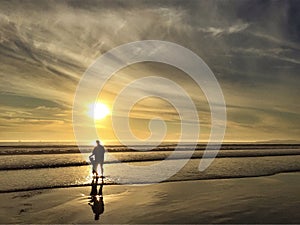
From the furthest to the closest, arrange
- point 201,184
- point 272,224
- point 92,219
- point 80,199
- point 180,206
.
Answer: point 201,184 → point 80,199 → point 180,206 → point 92,219 → point 272,224

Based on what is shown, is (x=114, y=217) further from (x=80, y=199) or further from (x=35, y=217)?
(x=80, y=199)

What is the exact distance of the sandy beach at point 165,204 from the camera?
42.1 feet

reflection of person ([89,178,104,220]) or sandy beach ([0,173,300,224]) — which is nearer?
sandy beach ([0,173,300,224])

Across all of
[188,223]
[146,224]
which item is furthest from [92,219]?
[188,223]

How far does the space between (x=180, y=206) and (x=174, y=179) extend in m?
10.0

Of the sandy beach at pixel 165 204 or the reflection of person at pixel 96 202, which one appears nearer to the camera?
the sandy beach at pixel 165 204

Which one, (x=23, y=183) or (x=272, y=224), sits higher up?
(x=23, y=183)

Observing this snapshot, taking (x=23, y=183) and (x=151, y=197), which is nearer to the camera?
(x=151, y=197)

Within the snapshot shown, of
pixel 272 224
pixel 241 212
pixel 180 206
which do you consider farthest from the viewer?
pixel 180 206

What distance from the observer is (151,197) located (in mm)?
17531

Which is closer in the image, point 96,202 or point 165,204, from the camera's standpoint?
point 165,204

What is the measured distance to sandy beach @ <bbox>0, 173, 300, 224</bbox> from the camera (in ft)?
42.1

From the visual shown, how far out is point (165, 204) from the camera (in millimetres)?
15594

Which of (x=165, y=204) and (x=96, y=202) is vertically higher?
(x=96, y=202)
